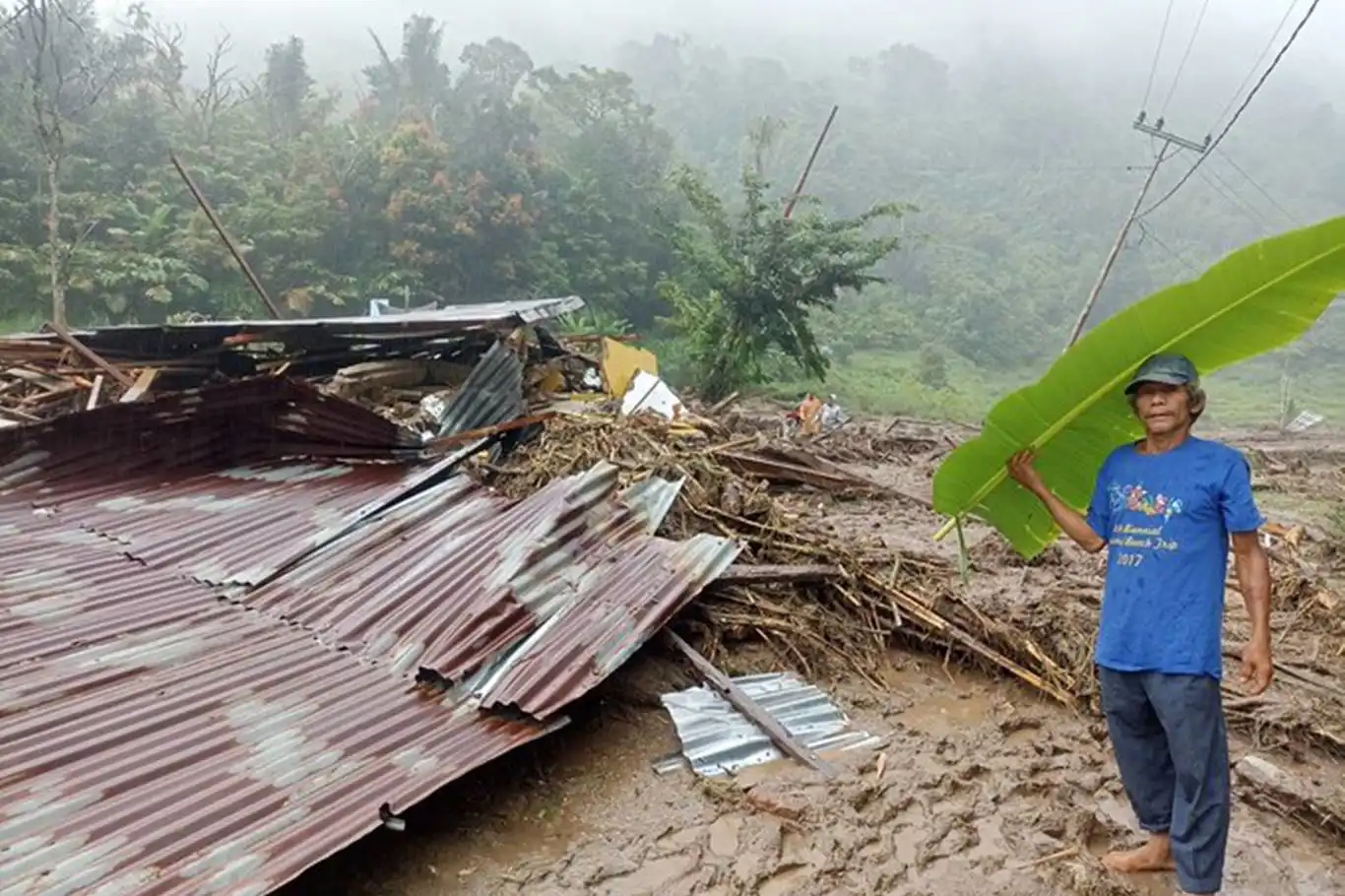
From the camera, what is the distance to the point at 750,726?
382cm

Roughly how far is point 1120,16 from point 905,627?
145 meters

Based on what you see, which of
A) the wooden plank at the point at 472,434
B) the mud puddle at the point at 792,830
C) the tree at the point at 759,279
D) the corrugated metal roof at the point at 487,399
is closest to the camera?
the mud puddle at the point at 792,830

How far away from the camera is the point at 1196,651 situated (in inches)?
97.9

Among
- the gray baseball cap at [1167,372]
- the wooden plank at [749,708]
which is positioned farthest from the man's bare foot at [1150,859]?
the gray baseball cap at [1167,372]

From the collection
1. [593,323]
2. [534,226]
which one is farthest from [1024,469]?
[534,226]

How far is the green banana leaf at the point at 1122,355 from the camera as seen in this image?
251cm

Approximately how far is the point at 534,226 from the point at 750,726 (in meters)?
24.1

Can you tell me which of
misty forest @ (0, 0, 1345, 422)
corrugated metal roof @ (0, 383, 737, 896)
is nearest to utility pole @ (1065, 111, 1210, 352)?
misty forest @ (0, 0, 1345, 422)

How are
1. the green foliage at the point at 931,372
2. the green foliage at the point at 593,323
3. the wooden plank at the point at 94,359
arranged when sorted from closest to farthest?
the wooden plank at the point at 94,359 < the green foliage at the point at 593,323 < the green foliage at the point at 931,372

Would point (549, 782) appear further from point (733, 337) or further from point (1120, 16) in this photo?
point (1120, 16)

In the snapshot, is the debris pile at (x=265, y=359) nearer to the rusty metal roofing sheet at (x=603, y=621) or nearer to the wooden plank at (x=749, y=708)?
the rusty metal roofing sheet at (x=603, y=621)

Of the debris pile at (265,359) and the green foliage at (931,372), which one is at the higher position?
the debris pile at (265,359)

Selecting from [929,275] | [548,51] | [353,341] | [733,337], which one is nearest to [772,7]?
[548,51]

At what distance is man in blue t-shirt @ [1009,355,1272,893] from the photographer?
248cm
